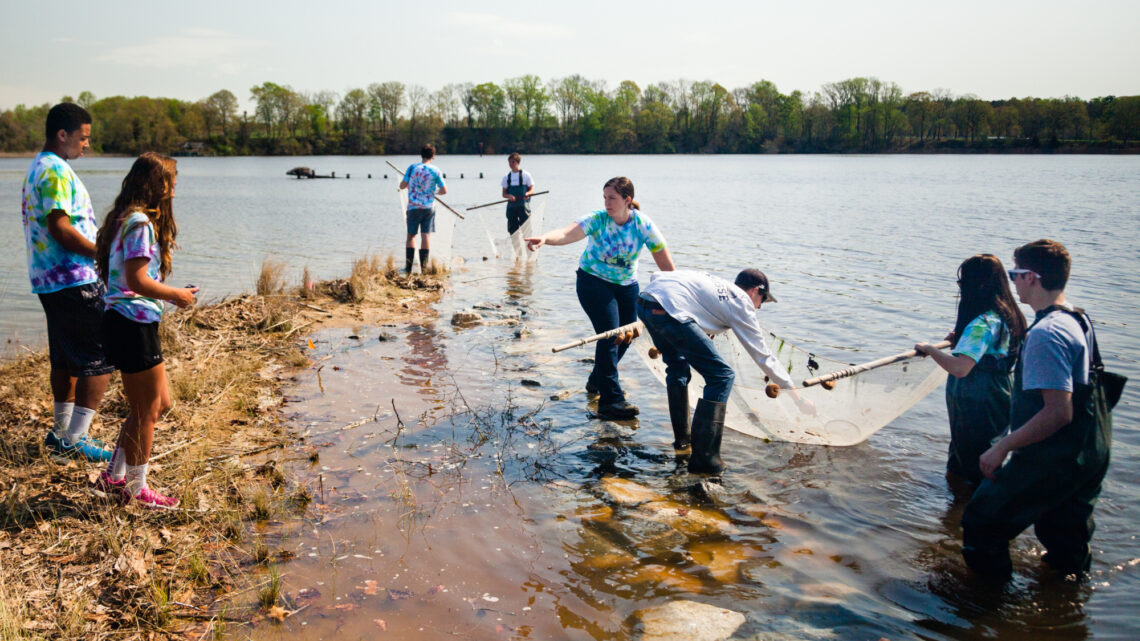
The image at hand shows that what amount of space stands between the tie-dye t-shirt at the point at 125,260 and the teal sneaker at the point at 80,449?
1263mm

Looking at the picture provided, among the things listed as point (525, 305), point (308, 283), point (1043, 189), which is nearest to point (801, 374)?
point (525, 305)

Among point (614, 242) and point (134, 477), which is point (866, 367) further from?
point (134, 477)

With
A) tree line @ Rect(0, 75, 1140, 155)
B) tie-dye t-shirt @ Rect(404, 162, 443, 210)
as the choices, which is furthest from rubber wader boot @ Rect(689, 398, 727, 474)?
tree line @ Rect(0, 75, 1140, 155)

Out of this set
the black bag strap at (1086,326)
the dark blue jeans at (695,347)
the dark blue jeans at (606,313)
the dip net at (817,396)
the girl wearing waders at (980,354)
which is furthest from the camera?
the dark blue jeans at (606,313)

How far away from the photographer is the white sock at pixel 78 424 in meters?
4.46

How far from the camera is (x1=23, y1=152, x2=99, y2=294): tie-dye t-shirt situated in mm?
4250

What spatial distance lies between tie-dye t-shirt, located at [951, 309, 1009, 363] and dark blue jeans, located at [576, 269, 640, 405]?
2.81m

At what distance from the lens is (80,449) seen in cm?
450

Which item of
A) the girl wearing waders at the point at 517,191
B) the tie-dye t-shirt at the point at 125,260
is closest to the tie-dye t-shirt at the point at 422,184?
the girl wearing waders at the point at 517,191

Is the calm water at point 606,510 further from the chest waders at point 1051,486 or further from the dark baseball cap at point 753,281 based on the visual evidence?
the dark baseball cap at point 753,281

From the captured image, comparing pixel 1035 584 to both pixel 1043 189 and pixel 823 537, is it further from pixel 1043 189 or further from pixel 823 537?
pixel 1043 189

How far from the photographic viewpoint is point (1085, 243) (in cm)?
1831

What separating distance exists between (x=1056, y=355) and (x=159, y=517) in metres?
4.83

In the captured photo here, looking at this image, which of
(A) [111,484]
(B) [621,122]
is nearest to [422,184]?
(A) [111,484]
